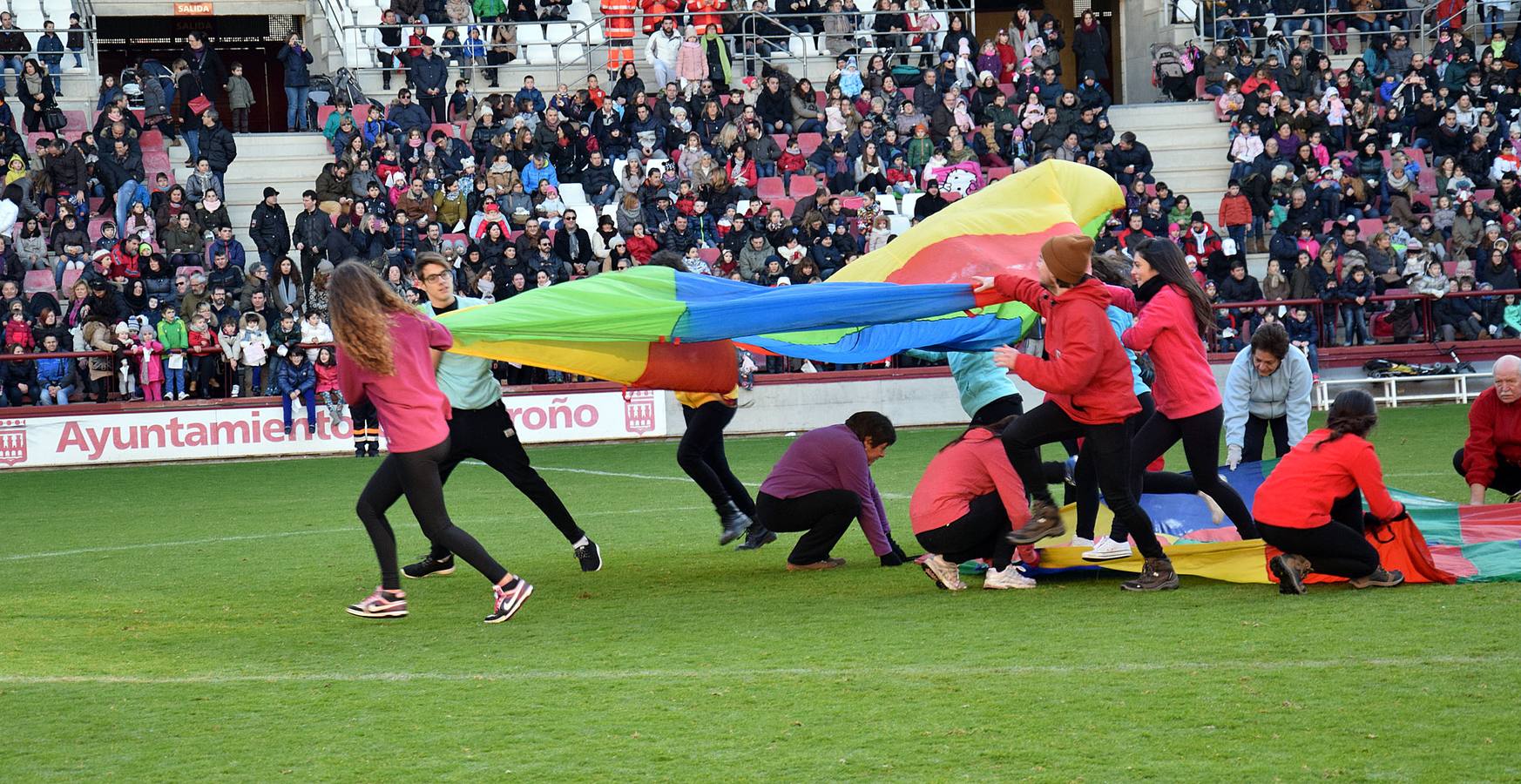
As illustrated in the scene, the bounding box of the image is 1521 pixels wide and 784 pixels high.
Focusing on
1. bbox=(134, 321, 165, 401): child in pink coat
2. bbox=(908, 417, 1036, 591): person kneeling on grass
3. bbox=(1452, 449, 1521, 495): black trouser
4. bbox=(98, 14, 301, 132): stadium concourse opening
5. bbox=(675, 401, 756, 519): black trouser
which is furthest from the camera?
bbox=(98, 14, 301, 132): stadium concourse opening

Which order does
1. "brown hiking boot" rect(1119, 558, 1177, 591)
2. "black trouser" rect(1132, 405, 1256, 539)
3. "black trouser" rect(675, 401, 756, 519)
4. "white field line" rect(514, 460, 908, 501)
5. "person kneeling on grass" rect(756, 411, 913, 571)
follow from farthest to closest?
"white field line" rect(514, 460, 908, 501)
"black trouser" rect(675, 401, 756, 519)
"person kneeling on grass" rect(756, 411, 913, 571)
"black trouser" rect(1132, 405, 1256, 539)
"brown hiking boot" rect(1119, 558, 1177, 591)

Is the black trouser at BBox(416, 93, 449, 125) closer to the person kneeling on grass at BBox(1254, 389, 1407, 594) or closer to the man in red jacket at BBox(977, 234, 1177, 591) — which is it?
the man in red jacket at BBox(977, 234, 1177, 591)

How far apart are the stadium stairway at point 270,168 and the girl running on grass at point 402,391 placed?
16966 mm

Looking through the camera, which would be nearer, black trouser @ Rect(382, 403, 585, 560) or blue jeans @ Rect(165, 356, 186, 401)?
black trouser @ Rect(382, 403, 585, 560)

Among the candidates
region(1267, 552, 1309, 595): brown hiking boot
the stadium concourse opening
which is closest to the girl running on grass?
region(1267, 552, 1309, 595): brown hiking boot

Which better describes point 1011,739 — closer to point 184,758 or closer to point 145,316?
point 184,758

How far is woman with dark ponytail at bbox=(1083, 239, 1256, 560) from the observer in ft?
24.3

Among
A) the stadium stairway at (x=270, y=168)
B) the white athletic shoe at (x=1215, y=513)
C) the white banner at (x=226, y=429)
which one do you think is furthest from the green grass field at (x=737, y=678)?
the stadium stairway at (x=270, y=168)

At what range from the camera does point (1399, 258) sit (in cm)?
2178

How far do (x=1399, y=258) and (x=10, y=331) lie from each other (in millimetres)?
16953

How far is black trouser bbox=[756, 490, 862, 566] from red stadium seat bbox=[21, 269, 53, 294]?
1467 centimetres

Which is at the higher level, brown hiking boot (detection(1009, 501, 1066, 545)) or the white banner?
brown hiking boot (detection(1009, 501, 1066, 545))

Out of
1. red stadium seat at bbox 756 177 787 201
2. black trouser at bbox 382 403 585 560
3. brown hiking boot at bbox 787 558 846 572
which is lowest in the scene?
brown hiking boot at bbox 787 558 846 572

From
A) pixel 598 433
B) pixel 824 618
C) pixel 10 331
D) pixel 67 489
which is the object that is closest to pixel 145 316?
pixel 10 331
